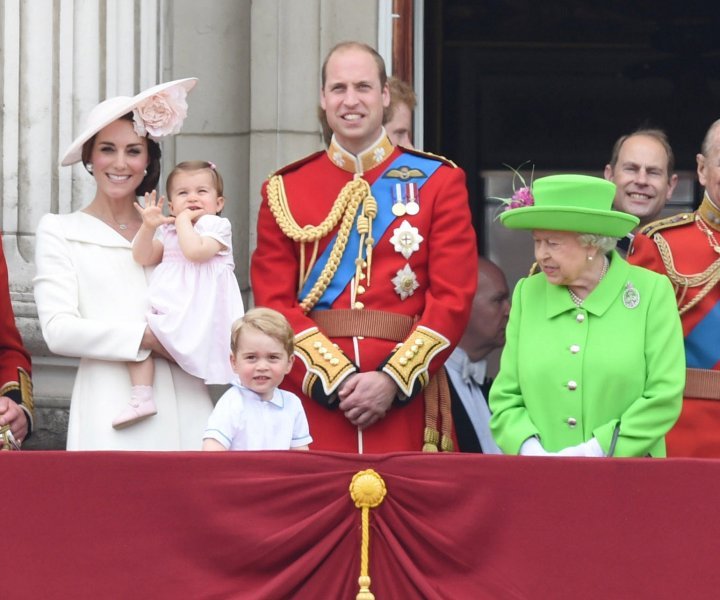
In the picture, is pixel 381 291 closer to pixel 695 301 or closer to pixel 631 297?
pixel 631 297

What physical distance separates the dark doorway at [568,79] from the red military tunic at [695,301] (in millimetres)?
3053

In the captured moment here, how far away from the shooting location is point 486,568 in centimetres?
522

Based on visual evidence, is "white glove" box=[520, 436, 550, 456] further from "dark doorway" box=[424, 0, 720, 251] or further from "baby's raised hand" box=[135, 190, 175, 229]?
"dark doorway" box=[424, 0, 720, 251]

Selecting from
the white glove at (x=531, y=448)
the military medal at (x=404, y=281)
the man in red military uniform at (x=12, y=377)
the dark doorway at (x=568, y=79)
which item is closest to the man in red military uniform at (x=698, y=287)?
the white glove at (x=531, y=448)

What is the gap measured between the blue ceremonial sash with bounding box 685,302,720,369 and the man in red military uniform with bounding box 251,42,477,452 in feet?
2.12

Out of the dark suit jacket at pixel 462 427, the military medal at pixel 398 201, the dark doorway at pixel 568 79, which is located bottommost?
the dark suit jacket at pixel 462 427

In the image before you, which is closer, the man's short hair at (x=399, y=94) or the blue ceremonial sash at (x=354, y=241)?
the blue ceremonial sash at (x=354, y=241)

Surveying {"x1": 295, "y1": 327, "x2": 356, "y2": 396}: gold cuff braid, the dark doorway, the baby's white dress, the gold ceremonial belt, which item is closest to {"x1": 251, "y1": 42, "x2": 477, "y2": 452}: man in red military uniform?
{"x1": 295, "y1": 327, "x2": 356, "y2": 396}: gold cuff braid

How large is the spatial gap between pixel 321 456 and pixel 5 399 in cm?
122

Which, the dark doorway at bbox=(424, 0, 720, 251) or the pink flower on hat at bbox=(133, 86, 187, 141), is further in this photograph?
the dark doorway at bbox=(424, 0, 720, 251)

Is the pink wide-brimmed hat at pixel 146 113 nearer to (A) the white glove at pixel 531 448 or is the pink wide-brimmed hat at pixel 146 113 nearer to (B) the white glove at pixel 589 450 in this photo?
(A) the white glove at pixel 531 448

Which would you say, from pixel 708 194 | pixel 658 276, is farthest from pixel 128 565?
pixel 708 194

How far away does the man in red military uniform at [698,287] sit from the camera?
5910 mm

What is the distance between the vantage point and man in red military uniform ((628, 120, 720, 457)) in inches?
233
